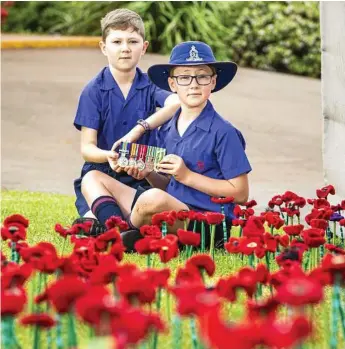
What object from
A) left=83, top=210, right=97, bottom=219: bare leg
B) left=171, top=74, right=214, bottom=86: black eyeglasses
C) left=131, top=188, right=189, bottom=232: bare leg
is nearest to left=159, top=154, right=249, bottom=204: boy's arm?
left=131, top=188, right=189, bottom=232: bare leg

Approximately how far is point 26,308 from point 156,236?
64 cm

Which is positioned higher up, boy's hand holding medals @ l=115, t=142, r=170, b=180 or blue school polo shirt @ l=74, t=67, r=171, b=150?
blue school polo shirt @ l=74, t=67, r=171, b=150

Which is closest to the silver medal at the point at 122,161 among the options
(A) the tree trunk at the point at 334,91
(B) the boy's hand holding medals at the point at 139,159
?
(B) the boy's hand holding medals at the point at 139,159

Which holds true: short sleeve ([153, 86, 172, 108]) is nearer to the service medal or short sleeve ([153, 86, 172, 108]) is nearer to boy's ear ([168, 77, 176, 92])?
boy's ear ([168, 77, 176, 92])

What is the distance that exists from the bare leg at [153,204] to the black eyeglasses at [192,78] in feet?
1.86

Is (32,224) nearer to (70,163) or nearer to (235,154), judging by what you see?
(235,154)

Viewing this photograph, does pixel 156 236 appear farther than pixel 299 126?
No

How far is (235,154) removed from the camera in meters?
5.30

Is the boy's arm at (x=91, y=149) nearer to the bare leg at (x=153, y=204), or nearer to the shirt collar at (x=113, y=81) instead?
the shirt collar at (x=113, y=81)

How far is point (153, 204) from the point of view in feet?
17.0

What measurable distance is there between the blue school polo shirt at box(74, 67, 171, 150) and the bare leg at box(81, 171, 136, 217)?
0.24 metres

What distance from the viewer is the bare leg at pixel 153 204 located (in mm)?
5164

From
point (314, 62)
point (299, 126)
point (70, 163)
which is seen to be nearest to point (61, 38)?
point (314, 62)

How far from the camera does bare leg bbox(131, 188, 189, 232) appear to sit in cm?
516
